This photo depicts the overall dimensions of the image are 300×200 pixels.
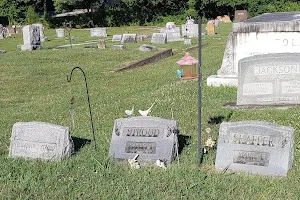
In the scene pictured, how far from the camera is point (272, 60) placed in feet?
28.6

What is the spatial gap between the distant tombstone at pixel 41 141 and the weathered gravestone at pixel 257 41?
18.7ft

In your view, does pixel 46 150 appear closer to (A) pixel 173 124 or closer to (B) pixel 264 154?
(A) pixel 173 124

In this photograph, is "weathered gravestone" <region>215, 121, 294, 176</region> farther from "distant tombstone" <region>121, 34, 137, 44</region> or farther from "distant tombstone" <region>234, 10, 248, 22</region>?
"distant tombstone" <region>234, 10, 248, 22</region>

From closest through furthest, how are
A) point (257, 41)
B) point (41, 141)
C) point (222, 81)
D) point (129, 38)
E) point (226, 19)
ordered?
point (41, 141)
point (257, 41)
point (222, 81)
point (129, 38)
point (226, 19)

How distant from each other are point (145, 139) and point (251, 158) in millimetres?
1412

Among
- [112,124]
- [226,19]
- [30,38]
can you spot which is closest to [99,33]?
[30,38]

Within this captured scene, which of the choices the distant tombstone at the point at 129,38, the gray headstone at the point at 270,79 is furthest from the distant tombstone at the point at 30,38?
the gray headstone at the point at 270,79

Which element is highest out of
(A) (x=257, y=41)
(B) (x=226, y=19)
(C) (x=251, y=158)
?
(B) (x=226, y=19)

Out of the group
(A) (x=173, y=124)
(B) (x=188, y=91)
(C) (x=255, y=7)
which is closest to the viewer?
(A) (x=173, y=124)

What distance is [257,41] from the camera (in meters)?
10.4

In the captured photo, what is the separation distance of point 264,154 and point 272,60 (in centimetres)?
372

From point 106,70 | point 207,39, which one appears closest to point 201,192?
point 106,70

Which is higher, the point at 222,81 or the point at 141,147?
the point at 222,81

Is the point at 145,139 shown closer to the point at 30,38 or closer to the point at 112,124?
the point at 112,124
